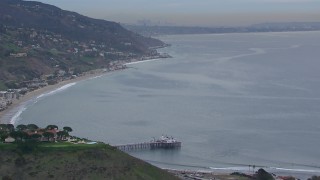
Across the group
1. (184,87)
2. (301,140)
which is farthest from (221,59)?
(301,140)

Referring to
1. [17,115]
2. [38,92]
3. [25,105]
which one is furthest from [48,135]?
[38,92]

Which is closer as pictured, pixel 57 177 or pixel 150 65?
pixel 57 177

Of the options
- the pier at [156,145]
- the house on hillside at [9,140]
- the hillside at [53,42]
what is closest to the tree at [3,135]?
the house on hillside at [9,140]

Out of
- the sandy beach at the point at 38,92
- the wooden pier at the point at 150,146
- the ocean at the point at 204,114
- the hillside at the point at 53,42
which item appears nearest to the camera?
the ocean at the point at 204,114

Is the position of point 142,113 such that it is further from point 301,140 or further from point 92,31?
point 92,31

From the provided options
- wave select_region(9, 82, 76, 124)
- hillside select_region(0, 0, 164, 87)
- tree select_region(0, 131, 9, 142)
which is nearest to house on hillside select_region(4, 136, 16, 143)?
tree select_region(0, 131, 9, 142)

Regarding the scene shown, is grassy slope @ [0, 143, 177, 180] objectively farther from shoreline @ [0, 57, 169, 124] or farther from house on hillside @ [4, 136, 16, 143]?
shoreline @ [0, 57, 169, 124]

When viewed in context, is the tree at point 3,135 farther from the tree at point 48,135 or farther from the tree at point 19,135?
the tree at point 48,135
